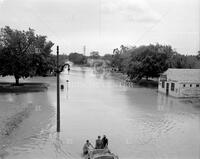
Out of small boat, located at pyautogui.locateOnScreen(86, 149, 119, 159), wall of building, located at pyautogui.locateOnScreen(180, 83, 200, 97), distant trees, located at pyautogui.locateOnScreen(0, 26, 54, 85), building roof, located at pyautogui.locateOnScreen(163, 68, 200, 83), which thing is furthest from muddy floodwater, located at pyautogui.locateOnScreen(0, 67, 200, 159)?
distant trees, located at pyautogui.locateOnScreen(0, 26, 54, 85)

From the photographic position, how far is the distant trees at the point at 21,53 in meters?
48.4

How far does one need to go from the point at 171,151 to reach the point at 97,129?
6.46 m

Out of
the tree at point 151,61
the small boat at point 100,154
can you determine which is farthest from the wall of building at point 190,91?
the small boat at point 100,154

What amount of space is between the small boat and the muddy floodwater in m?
1.48

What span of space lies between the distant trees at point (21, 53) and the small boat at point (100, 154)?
115 feet

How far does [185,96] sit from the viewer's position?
4203 cm

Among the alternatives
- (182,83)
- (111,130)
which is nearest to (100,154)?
(111,130)

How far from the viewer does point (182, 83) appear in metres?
42.0

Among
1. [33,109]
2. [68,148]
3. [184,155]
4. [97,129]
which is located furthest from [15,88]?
[184,155]

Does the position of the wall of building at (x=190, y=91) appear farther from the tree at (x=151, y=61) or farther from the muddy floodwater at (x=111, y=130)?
the tree at (x=151, y=61)

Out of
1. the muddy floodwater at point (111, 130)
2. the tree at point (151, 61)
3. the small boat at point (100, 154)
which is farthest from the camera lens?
the tree at point (151, 61)

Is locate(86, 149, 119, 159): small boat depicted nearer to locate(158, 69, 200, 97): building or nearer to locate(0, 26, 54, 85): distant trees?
locate(158, 69, 200, 97): building

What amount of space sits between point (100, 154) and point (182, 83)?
95.6ft

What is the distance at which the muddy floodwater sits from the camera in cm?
1753
